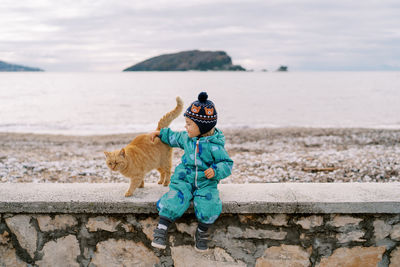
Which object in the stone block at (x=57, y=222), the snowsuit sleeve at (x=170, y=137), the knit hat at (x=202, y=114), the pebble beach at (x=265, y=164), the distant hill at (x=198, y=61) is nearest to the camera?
the knit hat at (x=202, y=114)

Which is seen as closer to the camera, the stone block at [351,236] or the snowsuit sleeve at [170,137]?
the stone block at [351,236]

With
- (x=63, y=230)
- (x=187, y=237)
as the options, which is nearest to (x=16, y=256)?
(x=63, y=230)

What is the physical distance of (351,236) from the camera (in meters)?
2.92

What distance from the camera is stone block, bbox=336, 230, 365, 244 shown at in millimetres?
2914

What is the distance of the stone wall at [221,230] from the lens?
2887 millimetres

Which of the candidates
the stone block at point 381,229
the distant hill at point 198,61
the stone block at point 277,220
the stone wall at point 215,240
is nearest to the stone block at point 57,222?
the stone wall at point 215,240

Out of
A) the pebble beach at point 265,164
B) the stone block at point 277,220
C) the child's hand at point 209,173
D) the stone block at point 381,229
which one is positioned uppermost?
the child's hand at point 209,173

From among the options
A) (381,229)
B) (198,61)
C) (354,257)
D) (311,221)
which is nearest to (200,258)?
(311,221)

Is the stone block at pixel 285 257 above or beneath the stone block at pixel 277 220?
beneath

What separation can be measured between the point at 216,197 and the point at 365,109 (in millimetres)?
30720

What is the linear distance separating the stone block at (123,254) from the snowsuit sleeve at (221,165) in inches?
37.1

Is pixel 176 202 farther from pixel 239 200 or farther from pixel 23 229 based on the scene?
pixel 23 229

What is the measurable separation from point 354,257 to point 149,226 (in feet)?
5.86

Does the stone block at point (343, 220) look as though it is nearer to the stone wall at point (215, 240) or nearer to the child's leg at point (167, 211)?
the stone wall at point (215, 240)
